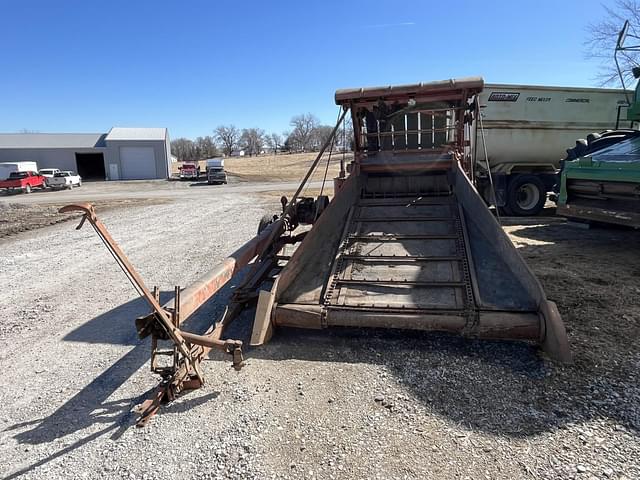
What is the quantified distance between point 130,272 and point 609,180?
273 inches

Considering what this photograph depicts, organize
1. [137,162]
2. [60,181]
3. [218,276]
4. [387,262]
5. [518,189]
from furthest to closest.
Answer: [137,162] → [60,181] → [518,189] → [387,262] → [218,276]

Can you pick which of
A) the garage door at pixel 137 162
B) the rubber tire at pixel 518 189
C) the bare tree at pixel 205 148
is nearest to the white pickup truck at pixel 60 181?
the garage door at pixel 137 162

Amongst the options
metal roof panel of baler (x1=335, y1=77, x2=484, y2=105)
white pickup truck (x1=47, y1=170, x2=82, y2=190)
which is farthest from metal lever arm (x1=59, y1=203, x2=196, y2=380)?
white pickup truck (x1=47, y1=170, x2=82, y2=190)

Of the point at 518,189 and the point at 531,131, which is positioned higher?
the point at 531,131

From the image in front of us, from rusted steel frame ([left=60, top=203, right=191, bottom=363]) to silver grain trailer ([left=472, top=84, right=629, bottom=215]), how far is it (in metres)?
10.1

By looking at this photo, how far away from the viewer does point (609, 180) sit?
657cm

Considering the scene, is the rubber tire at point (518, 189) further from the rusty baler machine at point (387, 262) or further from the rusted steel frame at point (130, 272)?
the rusted steel frame at point (130, 272)

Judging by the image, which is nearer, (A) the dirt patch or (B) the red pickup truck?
(A) the dirt patch

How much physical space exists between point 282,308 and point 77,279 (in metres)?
4.42

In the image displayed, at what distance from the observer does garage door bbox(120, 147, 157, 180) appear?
4016 centimetres

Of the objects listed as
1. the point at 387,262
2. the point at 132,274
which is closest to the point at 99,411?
the point at 132,274

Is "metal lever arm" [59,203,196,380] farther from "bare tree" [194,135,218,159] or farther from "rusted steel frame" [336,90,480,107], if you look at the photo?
"bare tree" [194,135,218,159]

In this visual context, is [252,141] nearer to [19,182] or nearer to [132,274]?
[19,182]

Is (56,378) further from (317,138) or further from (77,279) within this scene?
(317,138)
